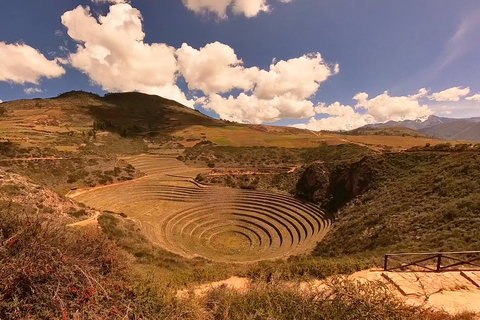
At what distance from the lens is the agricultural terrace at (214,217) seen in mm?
23328

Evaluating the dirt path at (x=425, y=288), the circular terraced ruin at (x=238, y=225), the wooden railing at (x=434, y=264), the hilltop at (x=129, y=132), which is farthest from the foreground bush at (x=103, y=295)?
the hilltop at (x=129, y=132)

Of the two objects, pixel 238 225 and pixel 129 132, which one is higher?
pixel 129 132

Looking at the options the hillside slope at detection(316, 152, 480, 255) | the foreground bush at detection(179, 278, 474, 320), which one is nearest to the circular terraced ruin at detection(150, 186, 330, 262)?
the hillside slope at detection(316, 152, 480, 255)

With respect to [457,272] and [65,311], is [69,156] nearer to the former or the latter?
[65,311]

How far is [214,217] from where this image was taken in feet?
100

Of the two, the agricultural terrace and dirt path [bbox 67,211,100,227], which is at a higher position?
dirt path [bbox 67,211,100,227]

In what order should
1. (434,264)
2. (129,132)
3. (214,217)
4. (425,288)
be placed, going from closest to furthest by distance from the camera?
(425,288)
(434,264)
(214,217)
(129,132)

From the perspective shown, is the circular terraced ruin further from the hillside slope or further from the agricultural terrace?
the hillside slope

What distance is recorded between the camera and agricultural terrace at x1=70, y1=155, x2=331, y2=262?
23.3 m

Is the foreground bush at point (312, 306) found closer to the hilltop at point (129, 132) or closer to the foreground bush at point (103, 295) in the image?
the foreground bush at point (103, 295)

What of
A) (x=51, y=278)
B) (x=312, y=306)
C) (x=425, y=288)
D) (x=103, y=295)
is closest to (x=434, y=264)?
(x=425, y=288)

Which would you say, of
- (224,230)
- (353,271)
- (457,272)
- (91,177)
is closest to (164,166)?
(91,177)

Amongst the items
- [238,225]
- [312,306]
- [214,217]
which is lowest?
[238,225]

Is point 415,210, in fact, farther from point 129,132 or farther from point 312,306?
point 129,132
